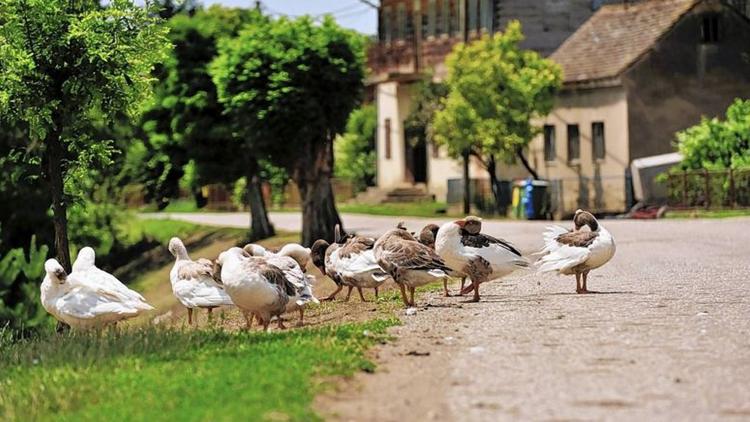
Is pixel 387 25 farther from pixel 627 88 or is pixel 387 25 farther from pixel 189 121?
pixel 189 121

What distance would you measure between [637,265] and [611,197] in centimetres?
3273

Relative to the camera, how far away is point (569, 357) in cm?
1260

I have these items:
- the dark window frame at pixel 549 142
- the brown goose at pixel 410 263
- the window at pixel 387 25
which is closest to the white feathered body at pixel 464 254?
the brown goose at pixel 410 263

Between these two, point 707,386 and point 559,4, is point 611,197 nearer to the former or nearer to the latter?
point 559,4

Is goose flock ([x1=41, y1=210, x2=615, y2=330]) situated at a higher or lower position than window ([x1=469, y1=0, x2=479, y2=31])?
lower

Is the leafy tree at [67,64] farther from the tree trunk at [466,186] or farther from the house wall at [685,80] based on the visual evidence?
the tree trunk at [466,186]

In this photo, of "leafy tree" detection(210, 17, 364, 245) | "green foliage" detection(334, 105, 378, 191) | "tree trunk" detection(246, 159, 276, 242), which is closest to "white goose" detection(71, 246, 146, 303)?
"leafy tree" detection(210, 17, 364, 245)

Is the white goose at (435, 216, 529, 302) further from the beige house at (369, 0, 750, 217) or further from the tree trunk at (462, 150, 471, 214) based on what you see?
the tree trunk at (462, 150, 471, 214)

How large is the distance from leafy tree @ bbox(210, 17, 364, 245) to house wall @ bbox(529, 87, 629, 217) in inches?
662

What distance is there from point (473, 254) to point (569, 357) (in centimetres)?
675

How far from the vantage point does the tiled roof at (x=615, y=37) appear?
194ft

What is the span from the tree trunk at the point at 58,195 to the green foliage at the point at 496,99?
3790cm

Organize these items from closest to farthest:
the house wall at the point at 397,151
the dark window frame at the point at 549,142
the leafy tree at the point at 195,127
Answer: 1. the leafy tree at the point at 195,127
2. the dark window frame at the point at 549,142
3. the house wall at the point at 397,151

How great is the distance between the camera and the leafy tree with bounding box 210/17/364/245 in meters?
41.8
